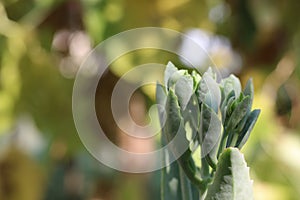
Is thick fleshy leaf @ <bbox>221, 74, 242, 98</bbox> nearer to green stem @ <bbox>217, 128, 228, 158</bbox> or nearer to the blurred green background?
green stem @ <bbox>217, 128, 228, 158</bbox>

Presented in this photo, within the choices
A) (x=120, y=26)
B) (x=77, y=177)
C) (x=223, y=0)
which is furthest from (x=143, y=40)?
(x=77, y=177)

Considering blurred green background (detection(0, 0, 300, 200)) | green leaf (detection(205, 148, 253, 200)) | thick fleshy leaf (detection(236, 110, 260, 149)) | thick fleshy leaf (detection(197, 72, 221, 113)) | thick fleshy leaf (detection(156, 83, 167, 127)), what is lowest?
green leaf (detection(205, 148, 253, 200))

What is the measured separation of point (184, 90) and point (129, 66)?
1.94 ft

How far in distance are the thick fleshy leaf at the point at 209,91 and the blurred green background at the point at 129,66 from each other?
0.58m

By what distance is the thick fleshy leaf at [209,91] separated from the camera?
0.34 meters

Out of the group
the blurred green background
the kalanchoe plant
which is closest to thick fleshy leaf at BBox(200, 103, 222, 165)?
the kalanchoe plant

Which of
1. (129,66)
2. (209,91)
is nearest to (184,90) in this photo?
(209,91)

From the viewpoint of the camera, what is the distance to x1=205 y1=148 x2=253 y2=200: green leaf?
318 mm

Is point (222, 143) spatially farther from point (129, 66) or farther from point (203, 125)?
point (129, 66)

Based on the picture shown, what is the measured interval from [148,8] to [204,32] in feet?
0.24

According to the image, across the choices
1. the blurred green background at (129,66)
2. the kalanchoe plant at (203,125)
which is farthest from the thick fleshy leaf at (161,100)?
the blurred green background at (129,66)

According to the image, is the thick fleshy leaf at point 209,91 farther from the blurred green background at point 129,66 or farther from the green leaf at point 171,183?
the blurred green background at point 129,66

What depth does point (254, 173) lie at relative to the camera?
0.94m

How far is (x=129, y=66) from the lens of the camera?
0.93 metres
